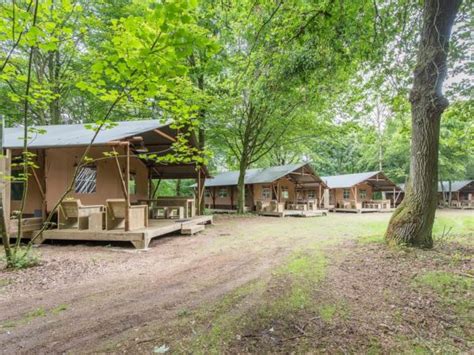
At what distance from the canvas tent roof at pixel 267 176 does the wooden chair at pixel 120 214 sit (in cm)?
1316

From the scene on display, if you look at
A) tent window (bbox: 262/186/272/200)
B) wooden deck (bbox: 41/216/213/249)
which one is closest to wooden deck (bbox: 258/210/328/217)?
tent window (bbox: 262/186/272/200)

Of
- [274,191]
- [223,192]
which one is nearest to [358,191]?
[274,191]

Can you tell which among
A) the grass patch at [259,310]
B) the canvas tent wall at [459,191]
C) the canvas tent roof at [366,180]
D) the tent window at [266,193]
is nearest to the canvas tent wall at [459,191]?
the canvas tent wall at [459,191]

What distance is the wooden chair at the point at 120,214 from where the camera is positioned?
8.12 metres

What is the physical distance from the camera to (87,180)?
36.9 ft

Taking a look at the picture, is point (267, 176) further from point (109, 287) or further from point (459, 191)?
point (459, 191)

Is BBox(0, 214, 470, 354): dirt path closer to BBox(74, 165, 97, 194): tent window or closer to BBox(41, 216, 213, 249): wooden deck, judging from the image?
BBox(41, 216, 213, 249): wooden deck

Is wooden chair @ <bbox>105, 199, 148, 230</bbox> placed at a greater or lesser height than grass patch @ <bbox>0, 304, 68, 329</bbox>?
greater

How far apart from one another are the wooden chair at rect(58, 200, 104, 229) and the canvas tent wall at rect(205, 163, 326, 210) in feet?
45.2

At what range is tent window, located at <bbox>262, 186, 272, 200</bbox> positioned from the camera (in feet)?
77.9

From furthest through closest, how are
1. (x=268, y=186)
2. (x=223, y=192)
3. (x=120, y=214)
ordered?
(x=223, y=192), (x=268, y=186), (x=120, y=214)

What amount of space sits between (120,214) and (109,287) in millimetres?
3978

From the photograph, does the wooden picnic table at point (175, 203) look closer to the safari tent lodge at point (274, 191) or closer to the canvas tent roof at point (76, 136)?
the canvas tent roof at point (76, 136)

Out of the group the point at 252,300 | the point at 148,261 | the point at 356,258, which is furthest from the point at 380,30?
the point at 148,261
